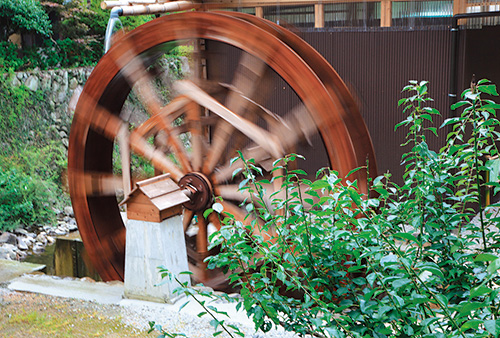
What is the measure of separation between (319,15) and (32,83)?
4.94m

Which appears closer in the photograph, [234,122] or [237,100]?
[234,122]

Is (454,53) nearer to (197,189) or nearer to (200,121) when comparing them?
(200,121)

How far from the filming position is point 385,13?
609 centimetres

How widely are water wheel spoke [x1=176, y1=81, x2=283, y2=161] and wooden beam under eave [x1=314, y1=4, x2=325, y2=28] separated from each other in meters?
2.22

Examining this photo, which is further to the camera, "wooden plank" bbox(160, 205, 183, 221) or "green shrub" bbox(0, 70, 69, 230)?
"green shrub" bbox(0, 70, 69, 230)

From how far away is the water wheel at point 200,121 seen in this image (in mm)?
4062

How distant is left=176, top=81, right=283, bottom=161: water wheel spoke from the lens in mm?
4234

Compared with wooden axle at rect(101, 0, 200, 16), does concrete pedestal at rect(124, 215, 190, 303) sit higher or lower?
lower

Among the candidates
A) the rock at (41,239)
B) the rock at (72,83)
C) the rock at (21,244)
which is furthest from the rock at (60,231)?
the rock at (72,83)

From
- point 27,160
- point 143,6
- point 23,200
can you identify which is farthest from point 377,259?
point 27,160

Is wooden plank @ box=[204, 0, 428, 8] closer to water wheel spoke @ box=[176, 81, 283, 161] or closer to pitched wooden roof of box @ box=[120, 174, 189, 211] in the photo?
water wheel spoke @ box=[176, 81, 283, 161]

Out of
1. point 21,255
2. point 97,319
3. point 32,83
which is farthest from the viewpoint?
point 32,83

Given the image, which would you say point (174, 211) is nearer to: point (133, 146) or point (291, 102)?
point (133, 146)

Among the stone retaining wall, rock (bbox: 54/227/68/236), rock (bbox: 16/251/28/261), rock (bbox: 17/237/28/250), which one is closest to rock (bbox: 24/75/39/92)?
the stone retaining wall
